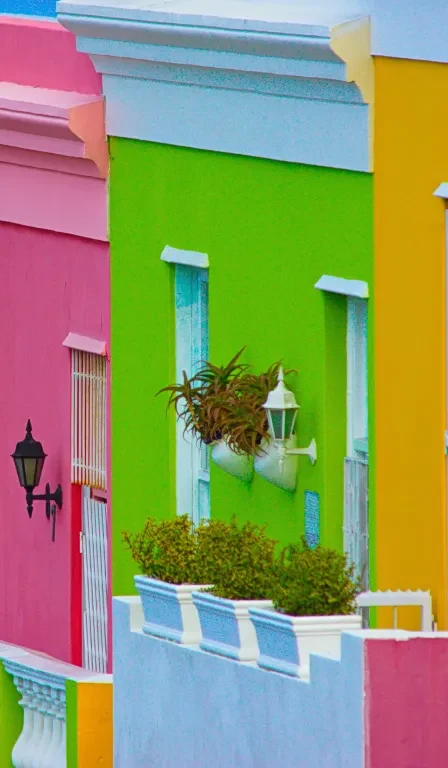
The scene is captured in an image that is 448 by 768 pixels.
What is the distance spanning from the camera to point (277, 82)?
14125 millimetres

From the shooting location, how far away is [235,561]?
1315 cm

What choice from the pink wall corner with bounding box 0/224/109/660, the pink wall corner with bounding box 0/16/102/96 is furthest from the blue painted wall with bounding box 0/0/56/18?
the pink wall corner with bounding box 0/224/109/660

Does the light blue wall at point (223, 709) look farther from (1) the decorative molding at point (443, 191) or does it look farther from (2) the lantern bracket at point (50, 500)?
(2) the lantern bracket at point (50, 500)

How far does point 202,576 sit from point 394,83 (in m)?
Answer: 2.36

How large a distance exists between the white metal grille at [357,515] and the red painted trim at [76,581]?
348 cm

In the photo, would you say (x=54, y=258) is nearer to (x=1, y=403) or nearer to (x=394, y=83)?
(x=1, y=403)

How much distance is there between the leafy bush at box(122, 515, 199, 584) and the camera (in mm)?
13586

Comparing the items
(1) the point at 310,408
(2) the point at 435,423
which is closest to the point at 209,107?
(1) the point at 310,408

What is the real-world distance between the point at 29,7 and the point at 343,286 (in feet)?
14.6

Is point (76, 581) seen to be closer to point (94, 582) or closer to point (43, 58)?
point (94, 582)

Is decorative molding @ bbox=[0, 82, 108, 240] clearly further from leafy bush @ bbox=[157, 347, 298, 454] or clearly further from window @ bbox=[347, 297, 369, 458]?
window @ bbox=[347, 297, 369, 458]

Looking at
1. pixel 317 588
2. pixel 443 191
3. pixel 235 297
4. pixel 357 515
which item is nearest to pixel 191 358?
pixel 235 297

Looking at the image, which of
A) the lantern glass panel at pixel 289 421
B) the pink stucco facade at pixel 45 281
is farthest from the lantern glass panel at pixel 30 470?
the lantern glass panel at pixel 289 421

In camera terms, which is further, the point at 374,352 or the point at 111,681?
the point at 111,681
